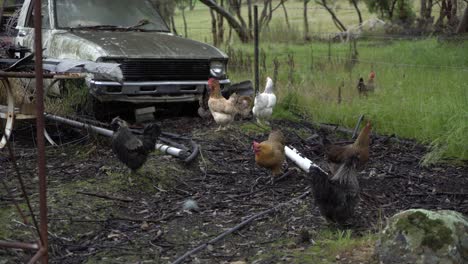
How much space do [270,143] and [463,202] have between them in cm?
177

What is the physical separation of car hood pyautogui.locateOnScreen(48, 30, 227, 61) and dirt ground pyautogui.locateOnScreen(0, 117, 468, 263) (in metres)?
1.02

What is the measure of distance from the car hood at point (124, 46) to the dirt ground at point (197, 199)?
102cm

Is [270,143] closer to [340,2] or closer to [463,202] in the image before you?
[463,202]

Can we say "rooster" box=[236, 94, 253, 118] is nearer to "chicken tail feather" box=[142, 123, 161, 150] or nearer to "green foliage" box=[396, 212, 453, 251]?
"chicken tail feather" box=[142, 123, 161, 150]

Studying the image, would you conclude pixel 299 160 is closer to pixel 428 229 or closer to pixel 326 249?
pixel 326 249

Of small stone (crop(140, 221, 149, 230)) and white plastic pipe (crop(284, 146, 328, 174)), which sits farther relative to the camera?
white plastic pipe (crop(284, 146, 328, 174))

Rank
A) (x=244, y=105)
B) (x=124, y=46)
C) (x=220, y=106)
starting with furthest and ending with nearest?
(x=244, y=105) < (x=124, y=46) < (x=220, y=106)

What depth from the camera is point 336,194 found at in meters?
4.27

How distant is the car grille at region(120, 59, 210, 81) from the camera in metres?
7.44

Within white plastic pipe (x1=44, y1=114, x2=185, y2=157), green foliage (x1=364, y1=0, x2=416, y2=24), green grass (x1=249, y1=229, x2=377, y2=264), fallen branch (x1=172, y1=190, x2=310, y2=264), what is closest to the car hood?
white plastic pipe (x1=44, y1=114, x2=185, y2=157)

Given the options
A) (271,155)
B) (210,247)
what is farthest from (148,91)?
(210,247)

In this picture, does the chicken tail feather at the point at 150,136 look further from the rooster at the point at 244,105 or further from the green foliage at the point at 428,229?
the green foliage at the point at 428,229

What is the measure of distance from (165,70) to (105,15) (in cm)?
139

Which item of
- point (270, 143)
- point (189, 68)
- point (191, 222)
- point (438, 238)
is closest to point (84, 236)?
point (191, 222)
